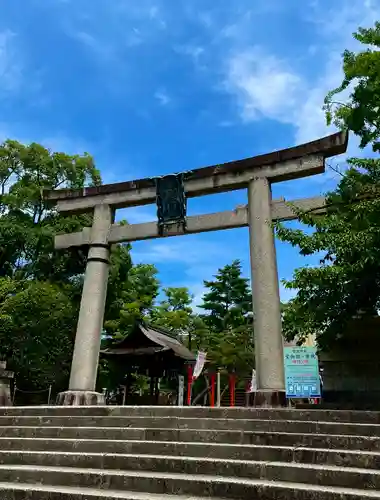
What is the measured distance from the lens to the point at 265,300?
8344 mm

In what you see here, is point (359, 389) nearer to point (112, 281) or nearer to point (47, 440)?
point (47, 440)

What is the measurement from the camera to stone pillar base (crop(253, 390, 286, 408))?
24.8ft

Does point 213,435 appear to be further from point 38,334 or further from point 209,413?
point 38,334

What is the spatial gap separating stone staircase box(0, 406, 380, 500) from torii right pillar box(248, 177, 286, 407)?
2.48 meters

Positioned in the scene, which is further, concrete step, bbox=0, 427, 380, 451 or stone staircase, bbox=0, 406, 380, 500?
concrete step, bbox=0, 427, 380, 451

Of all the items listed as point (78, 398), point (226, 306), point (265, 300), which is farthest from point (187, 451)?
point (226, 306)

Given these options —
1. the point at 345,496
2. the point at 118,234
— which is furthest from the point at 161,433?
the point at 118,234

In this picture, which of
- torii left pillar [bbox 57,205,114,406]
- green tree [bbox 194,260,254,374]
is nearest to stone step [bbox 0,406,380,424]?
torii left pillar [bbox 57,205,114,406]

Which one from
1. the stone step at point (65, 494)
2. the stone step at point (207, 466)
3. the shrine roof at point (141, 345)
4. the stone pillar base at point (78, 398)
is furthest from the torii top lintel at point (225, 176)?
the stone step at point (65, 494)

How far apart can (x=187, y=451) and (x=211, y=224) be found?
6.30 m

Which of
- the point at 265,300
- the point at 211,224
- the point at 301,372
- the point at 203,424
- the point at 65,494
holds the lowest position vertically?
the point at 65,494

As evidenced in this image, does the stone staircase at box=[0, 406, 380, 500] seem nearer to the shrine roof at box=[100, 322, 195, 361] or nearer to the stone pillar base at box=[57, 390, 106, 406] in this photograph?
the stone pillar base at box=[57, 390, 106, 406]

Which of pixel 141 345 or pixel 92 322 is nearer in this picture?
pixel 92 322

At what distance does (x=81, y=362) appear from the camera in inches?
376
